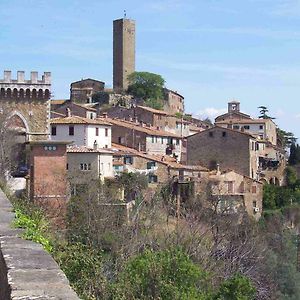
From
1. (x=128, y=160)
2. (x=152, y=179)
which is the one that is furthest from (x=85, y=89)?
(x=152, y=179)

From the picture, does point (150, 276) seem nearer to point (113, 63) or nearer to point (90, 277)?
point (90, 277)

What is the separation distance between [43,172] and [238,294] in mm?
14625

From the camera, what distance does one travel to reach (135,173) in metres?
43.8

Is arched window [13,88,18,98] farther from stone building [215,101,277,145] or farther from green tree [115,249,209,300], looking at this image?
stone building [215,101,277,145]

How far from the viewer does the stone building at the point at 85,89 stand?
84.7 metres

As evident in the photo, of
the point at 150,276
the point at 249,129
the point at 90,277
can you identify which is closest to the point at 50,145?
the point at 150,276

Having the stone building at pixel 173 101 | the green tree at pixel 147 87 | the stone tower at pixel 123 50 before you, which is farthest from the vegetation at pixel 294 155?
the stone tower at pixel 123 50

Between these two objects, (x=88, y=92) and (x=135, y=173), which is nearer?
(x=135, y=173)

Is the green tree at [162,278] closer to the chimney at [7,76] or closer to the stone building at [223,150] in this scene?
the chimney at [7,76]

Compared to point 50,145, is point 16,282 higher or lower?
lower

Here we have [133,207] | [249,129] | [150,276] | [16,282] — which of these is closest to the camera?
[16,282]

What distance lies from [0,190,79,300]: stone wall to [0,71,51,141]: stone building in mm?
36629

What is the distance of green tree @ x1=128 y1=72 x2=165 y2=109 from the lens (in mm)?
87669

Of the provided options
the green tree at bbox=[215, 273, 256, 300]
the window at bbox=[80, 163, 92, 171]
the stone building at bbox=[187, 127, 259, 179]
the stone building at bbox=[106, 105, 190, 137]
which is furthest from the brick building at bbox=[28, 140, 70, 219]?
the stone building at bbox=[106, 105, 190, 137]
